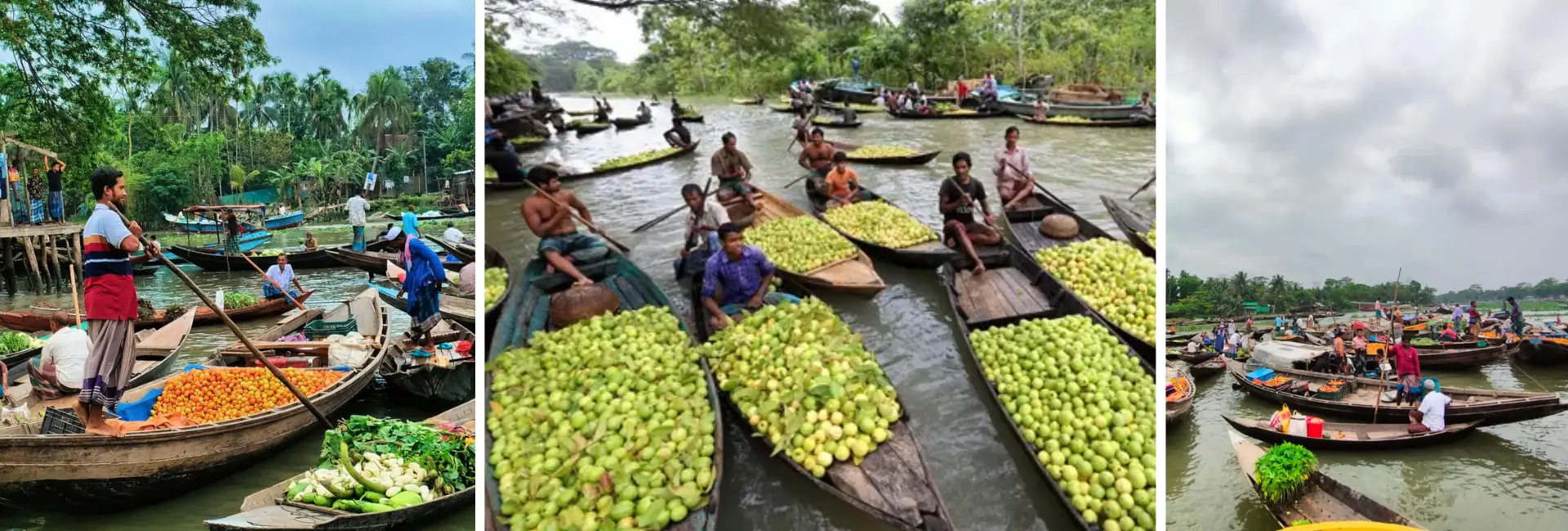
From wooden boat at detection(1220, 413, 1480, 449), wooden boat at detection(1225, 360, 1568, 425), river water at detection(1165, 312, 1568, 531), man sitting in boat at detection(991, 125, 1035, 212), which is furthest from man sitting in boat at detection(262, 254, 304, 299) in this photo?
wooden boat at detection(1225, 360, 1568, 425)

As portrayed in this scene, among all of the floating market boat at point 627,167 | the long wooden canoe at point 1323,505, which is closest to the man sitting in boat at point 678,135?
the floating market boat at point 627,167

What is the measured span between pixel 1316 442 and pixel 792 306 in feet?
13.2

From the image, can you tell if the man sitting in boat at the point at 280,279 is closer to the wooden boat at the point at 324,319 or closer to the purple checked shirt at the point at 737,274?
the wooden boat at the point at 324,319

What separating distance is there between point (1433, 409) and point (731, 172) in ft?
17.1

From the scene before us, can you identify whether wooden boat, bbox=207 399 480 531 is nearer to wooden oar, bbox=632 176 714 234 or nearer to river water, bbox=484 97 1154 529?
river water, bbox=484 97 1154 529

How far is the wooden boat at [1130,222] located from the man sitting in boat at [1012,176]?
57cm

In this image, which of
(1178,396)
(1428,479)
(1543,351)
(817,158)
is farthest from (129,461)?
(1543,351)

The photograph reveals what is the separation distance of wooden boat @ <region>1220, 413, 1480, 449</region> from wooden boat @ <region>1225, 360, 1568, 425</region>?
114mm

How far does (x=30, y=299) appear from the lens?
2961 millimetres

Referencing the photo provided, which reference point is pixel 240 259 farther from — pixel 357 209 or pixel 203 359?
pixel 357 209

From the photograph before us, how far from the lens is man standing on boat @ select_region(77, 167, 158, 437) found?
2.63 m

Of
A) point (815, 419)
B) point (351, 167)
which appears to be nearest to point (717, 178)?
point (351, 167)

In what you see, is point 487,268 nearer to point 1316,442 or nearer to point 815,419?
point 815,419

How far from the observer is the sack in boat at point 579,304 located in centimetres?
343
